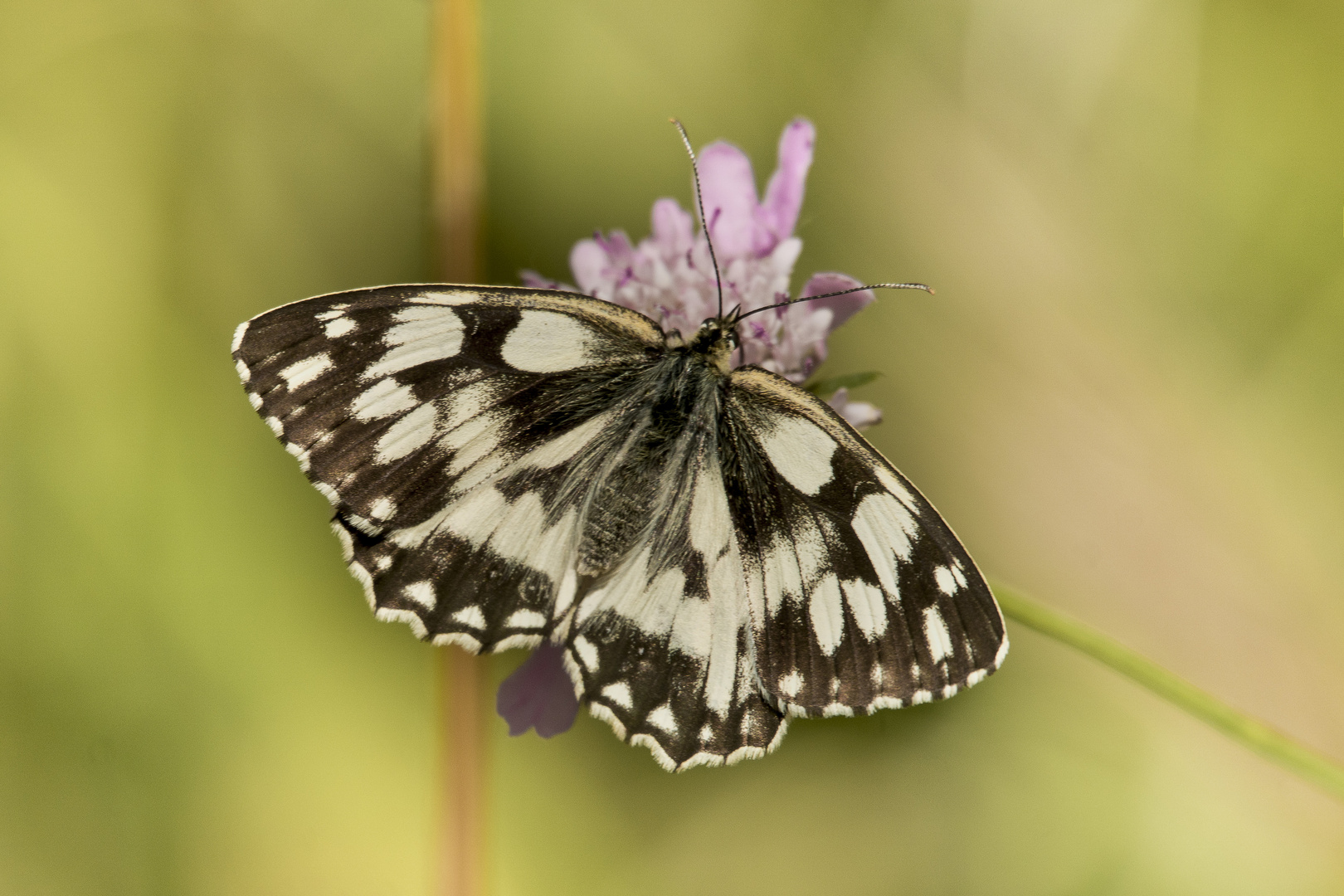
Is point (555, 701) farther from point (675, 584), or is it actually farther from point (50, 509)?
point (50, 509)

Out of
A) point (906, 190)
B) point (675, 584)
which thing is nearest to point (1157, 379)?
point (906, 190)

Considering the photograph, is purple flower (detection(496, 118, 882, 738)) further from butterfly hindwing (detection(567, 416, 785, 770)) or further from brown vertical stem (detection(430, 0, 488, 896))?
brown vertical stem (detection(430, 0, 488, 896))

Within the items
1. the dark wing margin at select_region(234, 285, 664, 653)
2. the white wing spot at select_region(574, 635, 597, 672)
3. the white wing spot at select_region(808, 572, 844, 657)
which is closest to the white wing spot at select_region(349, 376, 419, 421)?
the dark wing margin at select_region(234, 285, 664, 653)

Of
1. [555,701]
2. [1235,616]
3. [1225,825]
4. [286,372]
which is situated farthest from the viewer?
[1235,616]

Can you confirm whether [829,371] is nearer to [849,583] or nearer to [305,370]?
[849,583]

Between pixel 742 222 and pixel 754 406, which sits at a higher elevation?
pixel 742 222

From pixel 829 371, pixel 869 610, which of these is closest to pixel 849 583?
pixel 869 610
